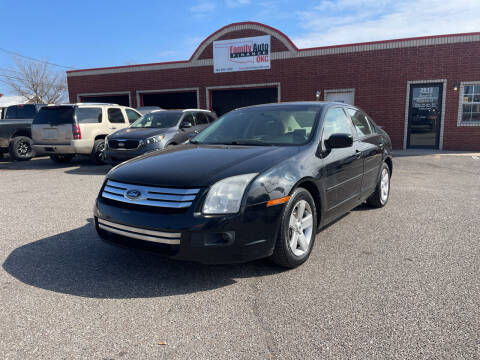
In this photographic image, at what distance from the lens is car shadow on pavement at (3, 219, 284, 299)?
10.1ft

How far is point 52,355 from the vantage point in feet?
7.34

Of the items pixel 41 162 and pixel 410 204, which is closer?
pixel 410 204

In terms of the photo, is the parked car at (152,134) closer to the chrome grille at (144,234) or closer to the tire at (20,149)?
the tire at (20,149)

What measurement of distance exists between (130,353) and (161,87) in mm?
18057

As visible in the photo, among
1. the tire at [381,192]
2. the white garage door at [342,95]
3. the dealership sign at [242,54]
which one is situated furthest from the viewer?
the dealership sign at [242,54]

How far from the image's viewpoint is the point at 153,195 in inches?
119

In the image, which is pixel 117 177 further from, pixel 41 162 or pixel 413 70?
pixel 413 70

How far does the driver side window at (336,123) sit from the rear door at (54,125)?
7887 mm

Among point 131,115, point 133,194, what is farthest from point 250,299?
point 131,115

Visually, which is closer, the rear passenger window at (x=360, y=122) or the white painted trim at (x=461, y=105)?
the rear passenger window at (x=360, y=122)

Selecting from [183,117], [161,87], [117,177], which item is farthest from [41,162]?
[117,177]

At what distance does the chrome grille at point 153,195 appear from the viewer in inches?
115

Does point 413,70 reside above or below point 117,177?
above

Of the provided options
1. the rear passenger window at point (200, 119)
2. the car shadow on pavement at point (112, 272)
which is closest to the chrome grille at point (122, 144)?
the rear passenger window at point (200, 119)
